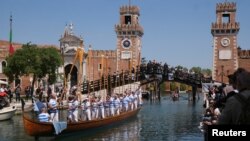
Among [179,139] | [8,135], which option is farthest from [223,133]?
[8,135]

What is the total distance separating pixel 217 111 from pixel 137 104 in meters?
21.8

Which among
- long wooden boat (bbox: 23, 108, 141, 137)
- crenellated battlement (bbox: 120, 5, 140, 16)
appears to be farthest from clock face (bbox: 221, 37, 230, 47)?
long wooden boat (bbox: 23, 108, 141, 137)

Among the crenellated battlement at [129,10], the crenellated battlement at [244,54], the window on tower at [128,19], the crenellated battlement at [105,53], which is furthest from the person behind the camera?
the crenellated battlement at [105,53]

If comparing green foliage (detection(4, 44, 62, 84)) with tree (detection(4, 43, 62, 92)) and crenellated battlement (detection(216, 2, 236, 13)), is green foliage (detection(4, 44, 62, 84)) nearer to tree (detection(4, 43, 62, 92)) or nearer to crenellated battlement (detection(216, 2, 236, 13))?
tree (detection(4, 43, 62, 92))

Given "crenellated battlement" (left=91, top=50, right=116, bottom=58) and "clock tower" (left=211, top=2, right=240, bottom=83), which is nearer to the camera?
"clock tower" (left=211, top=2, right=240, bottom=83)

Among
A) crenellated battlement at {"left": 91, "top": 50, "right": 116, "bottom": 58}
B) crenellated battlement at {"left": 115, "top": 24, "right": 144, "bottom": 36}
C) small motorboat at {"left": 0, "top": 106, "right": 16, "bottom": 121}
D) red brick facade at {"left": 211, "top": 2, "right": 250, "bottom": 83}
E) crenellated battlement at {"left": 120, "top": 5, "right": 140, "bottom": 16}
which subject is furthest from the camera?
crenellated battlement at {"left": 91, "top": 50, "right": 116, "bottom": 58}

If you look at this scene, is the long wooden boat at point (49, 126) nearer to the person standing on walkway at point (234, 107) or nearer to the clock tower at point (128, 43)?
the person standing on walkway at point (234, 107)

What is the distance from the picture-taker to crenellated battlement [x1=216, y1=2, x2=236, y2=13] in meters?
53.8

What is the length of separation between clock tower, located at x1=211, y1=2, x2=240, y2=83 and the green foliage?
66.2 feet

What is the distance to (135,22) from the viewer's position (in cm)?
5659

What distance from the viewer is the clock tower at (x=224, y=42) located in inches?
2051

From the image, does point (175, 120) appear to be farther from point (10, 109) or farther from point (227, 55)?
point (227, 55)

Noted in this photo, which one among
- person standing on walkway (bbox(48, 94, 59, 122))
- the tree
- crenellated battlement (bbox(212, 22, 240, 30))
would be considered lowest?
person standing on walkway (bbox(48, 94, 59, 122))

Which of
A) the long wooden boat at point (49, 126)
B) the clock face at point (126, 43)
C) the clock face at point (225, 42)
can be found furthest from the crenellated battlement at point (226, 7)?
the long wooden boat at point (49, 126)
